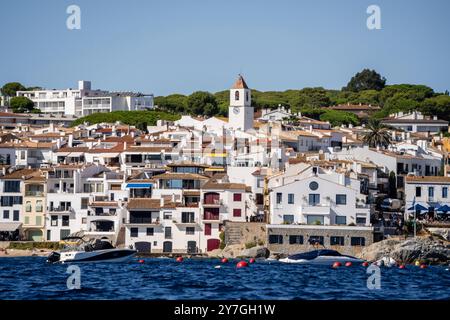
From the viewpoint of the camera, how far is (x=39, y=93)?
168 meters

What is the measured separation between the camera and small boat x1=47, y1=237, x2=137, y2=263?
211 feet

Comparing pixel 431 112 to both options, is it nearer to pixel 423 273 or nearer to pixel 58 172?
pixel 58 172

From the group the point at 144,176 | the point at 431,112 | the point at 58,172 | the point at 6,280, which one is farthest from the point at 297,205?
the point at 431,112

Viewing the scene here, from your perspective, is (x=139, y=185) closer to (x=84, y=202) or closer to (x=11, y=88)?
(x=84, y=202)

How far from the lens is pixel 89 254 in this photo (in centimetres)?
6494

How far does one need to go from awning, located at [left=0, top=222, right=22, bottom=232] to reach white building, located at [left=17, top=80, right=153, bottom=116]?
75600 millimetres

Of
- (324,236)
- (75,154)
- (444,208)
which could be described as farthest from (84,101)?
(324,236)

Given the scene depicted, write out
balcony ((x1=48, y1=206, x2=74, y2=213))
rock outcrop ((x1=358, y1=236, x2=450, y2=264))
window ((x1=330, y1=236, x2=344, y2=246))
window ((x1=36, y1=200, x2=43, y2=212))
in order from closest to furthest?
rock outcrop ((x1=358, y1=236, x2=450, y2=264)), window ((x1=330, y1=236, x2=344, y2=246)), balcony ((x1=48, y1=206, x2=74, y2=213)), window ((x1=36, y1=200, x2=43, y2=212))

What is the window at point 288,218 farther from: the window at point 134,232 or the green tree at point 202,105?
the green tree at point 202,105

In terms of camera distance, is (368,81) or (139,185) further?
(368,81)

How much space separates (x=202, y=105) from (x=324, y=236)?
7629cm

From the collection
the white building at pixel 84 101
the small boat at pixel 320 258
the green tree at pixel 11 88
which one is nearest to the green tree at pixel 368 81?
the white building at pixel 84 101

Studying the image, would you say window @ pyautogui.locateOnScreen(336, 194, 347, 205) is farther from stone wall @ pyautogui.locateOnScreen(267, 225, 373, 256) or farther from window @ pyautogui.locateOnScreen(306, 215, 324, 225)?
stone wall @ pyautogui.locateOnScreen(267, 225, 373, 256)

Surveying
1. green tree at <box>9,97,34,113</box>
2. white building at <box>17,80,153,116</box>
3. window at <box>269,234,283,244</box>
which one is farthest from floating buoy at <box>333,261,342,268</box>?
green tree at <box>9,97,34,113</box>
